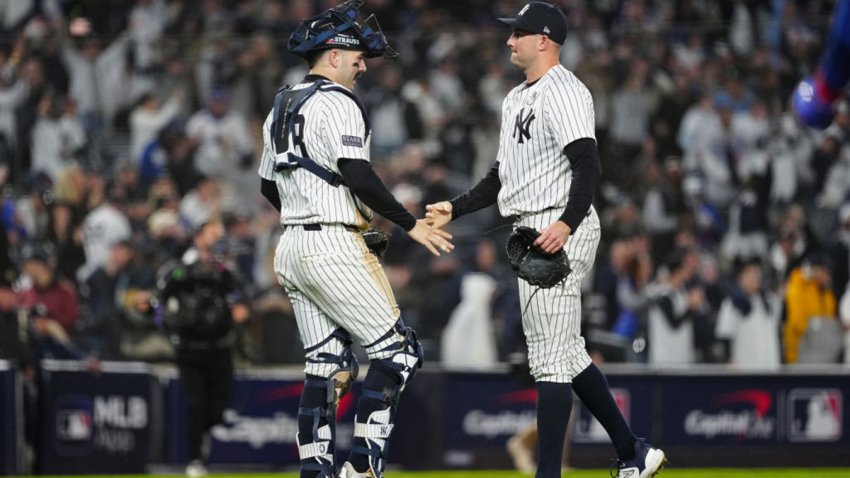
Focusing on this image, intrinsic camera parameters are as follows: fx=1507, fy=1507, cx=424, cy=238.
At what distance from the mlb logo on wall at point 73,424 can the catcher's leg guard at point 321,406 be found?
7751mm

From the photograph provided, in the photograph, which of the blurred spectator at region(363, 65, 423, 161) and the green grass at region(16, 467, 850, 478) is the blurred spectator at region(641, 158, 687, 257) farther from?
the green grass at region(16, 467, 850, 478)

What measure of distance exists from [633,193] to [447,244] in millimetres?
8513

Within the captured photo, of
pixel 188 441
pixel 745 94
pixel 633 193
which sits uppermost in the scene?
pixel 745 94

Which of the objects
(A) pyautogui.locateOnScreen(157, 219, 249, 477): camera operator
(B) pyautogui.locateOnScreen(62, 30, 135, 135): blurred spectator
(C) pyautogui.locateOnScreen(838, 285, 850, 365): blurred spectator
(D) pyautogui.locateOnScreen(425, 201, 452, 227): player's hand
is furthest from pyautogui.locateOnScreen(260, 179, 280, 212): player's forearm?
(C) pyautogui.locateOnScreen(838, 285, 850, 365): blurred spectator

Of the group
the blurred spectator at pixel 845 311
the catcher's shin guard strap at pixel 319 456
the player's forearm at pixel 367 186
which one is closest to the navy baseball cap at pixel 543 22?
the player's forearm at pixel 367 186

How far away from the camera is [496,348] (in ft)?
52.6

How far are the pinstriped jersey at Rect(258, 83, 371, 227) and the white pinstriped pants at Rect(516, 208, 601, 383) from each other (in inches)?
40.2

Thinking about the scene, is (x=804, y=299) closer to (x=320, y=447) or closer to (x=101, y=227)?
(x=101, y=227)

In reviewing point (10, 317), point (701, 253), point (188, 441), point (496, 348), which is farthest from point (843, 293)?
point (10, 317)

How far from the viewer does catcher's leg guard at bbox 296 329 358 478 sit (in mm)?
7898

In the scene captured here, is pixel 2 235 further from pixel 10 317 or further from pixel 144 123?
pixel 144 123

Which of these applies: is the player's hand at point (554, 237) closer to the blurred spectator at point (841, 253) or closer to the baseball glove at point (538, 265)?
the baseball glove at point (538, 265)

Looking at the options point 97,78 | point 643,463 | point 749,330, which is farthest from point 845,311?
point 643,463

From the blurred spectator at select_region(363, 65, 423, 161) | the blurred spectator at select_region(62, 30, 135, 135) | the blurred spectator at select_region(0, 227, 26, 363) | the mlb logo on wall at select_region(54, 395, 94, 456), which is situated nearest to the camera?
the blurred spectator at select_region(0, 227, 26, 363)
